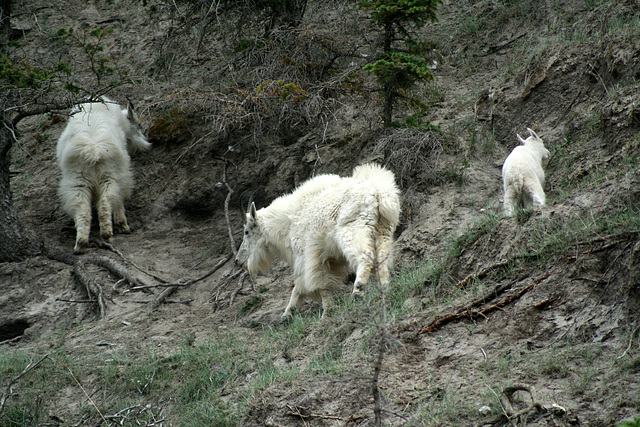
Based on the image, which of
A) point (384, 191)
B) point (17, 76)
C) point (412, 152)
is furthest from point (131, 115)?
point (384, 191)

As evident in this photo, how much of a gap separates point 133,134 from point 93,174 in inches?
59.2

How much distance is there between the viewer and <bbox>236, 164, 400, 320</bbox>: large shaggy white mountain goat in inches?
254

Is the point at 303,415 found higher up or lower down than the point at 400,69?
lower down

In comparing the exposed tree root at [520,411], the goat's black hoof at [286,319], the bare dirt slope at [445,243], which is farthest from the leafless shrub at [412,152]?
the exposed tree root at [520,411]

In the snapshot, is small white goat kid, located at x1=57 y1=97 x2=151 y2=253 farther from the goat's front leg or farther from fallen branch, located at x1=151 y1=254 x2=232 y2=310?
the goat's front leg

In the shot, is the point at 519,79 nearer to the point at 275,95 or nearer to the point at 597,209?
the point at 275,95

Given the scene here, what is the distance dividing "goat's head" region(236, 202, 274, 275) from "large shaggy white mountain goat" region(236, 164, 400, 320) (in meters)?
0.01

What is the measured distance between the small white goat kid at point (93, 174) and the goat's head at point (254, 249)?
3111 millimetres

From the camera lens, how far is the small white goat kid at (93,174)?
32.1ft

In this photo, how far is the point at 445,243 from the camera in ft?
23.0

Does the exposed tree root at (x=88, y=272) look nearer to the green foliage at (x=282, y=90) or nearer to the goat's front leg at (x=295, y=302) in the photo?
the goat's front leg at (x=295, y=302)

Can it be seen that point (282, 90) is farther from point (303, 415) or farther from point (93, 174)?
point (303, 415)

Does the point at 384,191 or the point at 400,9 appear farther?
the point at 400,9

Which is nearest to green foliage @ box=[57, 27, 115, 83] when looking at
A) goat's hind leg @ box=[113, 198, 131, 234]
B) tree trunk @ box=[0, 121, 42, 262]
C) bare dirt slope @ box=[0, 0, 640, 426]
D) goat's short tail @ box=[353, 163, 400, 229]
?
bare dirt slope @ box=[0, 0, 640, 426]
